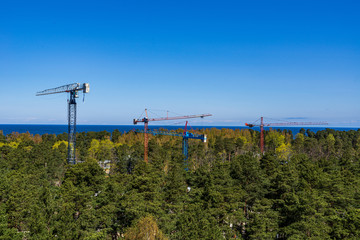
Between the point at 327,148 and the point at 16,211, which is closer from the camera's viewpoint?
the point at 16,211

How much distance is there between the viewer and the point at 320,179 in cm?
3928

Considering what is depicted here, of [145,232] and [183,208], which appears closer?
[145,232]

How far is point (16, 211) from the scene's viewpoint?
31.8 metres

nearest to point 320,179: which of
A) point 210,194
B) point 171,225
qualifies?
point 210,194

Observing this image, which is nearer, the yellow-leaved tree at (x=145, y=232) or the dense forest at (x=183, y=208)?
the yellow-leaved tree at (x=145, y=232)

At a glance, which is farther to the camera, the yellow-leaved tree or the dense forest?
the dense forest

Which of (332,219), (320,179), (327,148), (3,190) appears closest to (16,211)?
(3,190)

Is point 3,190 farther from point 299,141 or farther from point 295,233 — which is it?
point 299,141

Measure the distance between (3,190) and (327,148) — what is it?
4361 inches

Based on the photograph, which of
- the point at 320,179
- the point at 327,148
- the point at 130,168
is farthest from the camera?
the point at 327,148

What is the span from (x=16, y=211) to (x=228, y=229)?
86.4 feet

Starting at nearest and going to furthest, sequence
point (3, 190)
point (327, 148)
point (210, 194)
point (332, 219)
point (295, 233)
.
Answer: point (295, 233) → point (332, 219) → point (210, 194) → point (3, 190) → point (327, 148)

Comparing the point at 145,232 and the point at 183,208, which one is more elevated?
the point at 145,232

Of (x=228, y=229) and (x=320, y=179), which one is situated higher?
(x=320, y=179)
